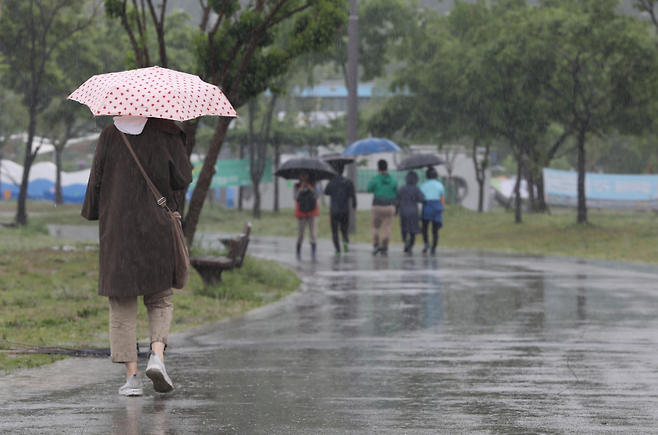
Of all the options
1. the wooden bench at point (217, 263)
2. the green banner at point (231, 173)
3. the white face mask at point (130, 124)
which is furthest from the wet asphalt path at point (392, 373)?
the green banner at point (231, 173)

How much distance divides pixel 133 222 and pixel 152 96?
2.47 feet

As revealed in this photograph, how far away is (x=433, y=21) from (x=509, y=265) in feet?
79.7

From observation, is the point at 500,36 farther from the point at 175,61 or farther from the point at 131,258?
the point at 131,258

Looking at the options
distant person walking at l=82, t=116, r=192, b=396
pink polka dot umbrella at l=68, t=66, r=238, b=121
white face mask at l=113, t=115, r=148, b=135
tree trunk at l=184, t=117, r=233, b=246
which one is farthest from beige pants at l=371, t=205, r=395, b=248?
white face mask at l=113, t=115, r=148, b=135

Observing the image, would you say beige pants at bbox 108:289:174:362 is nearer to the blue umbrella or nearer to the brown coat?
the brown coat

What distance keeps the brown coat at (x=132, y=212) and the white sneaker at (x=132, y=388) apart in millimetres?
502

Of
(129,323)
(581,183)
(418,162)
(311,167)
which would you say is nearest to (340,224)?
(311,167)

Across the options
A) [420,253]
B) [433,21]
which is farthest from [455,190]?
[420,253]

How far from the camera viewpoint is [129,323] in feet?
21.2

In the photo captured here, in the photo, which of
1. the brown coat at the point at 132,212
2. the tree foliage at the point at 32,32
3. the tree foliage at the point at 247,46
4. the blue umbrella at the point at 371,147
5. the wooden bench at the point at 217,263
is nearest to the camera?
the brown coat at the point at 132,212

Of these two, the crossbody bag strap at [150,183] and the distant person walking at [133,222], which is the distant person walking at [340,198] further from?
the crossbody bag strap at [150,183]

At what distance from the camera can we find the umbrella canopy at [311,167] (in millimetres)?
20609

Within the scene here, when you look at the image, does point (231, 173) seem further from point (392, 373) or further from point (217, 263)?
point (392, 373)

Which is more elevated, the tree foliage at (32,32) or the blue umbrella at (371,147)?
the tree foliage at (32,32)
